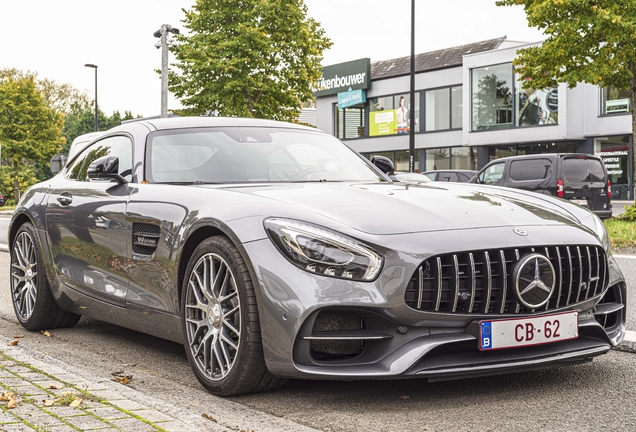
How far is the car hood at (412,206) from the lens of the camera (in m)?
3.85

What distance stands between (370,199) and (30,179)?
5864 centimetres

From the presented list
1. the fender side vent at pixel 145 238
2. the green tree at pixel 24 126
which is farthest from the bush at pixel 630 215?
the green tree at pixel 24 126

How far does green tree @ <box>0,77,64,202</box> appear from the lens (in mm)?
52562

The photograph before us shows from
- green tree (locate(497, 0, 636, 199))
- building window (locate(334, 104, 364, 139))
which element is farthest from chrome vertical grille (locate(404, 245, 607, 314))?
building window (locate(334, 104, 364, 139))

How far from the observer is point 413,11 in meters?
27.6

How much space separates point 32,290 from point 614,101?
111 ft

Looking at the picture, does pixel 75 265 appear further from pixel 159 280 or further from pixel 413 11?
pixel 413 11

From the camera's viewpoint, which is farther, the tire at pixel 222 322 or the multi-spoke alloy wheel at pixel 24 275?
the multi-spoke alloy wheel at pixel 24 275

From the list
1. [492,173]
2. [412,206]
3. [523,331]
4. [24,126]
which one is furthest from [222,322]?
[24,126]

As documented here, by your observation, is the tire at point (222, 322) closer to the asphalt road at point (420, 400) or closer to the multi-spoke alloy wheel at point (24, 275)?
the asphalt road at point (420, 400)

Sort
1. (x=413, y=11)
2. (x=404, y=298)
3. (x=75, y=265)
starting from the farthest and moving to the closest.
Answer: (x=413, y=11)
(x=75, y=265)
(x=404, y=298)

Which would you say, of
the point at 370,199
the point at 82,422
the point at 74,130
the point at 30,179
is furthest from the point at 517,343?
the point at 74,130

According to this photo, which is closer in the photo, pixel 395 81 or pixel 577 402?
pixel 577 402

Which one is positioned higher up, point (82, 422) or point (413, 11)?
point (413, 11)
